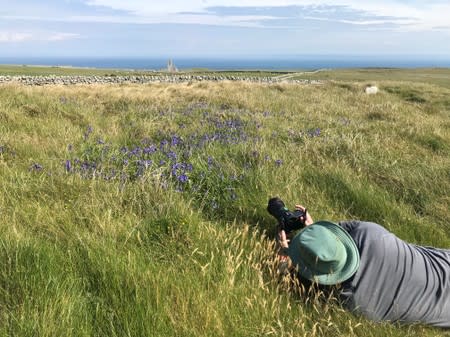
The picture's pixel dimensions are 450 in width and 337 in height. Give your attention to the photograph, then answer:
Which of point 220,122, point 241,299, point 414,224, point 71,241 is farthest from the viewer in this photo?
point 220,122

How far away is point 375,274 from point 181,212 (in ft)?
5.24

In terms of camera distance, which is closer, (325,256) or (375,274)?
(325,256)

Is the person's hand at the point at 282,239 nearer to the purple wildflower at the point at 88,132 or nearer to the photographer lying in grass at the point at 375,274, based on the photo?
the photographer lying in grass at the point at 375,274

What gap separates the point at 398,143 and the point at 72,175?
17.9 feet

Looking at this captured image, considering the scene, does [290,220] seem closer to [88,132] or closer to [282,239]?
[282,239]

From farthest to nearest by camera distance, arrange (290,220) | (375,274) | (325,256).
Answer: (290,220) < (375,274) < (325,256)

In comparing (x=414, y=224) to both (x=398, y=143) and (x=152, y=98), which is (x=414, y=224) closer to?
(x=398, y=143)

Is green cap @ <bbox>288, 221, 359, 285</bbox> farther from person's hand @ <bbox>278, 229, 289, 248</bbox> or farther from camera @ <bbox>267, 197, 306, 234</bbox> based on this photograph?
camera @ <bbox>267, 197, 306, 234</bbox>

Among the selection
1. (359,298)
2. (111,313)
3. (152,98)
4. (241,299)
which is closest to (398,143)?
(359,298)

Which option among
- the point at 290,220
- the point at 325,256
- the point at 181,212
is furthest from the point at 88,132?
the point at 325,256

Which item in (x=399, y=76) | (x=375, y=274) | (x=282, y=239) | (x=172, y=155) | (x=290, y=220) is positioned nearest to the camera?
(x=375, y=274)

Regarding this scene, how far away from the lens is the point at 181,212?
363 centimetres

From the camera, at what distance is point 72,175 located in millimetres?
4270

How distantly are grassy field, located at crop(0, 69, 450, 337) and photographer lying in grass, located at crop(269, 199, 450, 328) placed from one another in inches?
4.3
